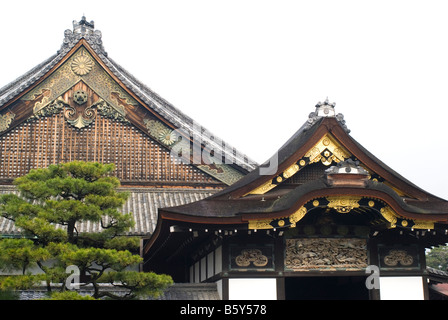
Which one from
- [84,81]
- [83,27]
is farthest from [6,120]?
[83,27]

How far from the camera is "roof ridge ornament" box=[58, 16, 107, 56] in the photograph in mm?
20766

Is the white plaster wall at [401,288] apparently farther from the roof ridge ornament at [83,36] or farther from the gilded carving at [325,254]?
the roof ridge ornament at [83,36]

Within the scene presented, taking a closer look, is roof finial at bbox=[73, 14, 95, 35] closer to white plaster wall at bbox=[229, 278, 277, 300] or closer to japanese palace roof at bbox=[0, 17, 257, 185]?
japanese palace roof at bbox=[0, 17, 257, 185]

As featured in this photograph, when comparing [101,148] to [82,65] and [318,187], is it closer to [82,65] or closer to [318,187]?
[82,65]

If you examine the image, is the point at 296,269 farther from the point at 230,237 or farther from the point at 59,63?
the point at 59,63

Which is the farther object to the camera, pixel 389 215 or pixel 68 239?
pixel 389 215

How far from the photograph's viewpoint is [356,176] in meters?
12.5

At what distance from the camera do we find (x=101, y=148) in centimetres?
1984

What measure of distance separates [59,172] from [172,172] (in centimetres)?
767

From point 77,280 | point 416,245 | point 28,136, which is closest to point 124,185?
point 28,136

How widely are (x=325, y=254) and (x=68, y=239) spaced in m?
5.56

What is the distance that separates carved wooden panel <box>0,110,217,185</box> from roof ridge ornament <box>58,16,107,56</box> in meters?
2.57

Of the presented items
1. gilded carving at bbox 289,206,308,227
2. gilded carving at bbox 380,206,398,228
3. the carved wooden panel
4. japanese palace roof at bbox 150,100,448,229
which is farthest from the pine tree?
the carved wooden panel
